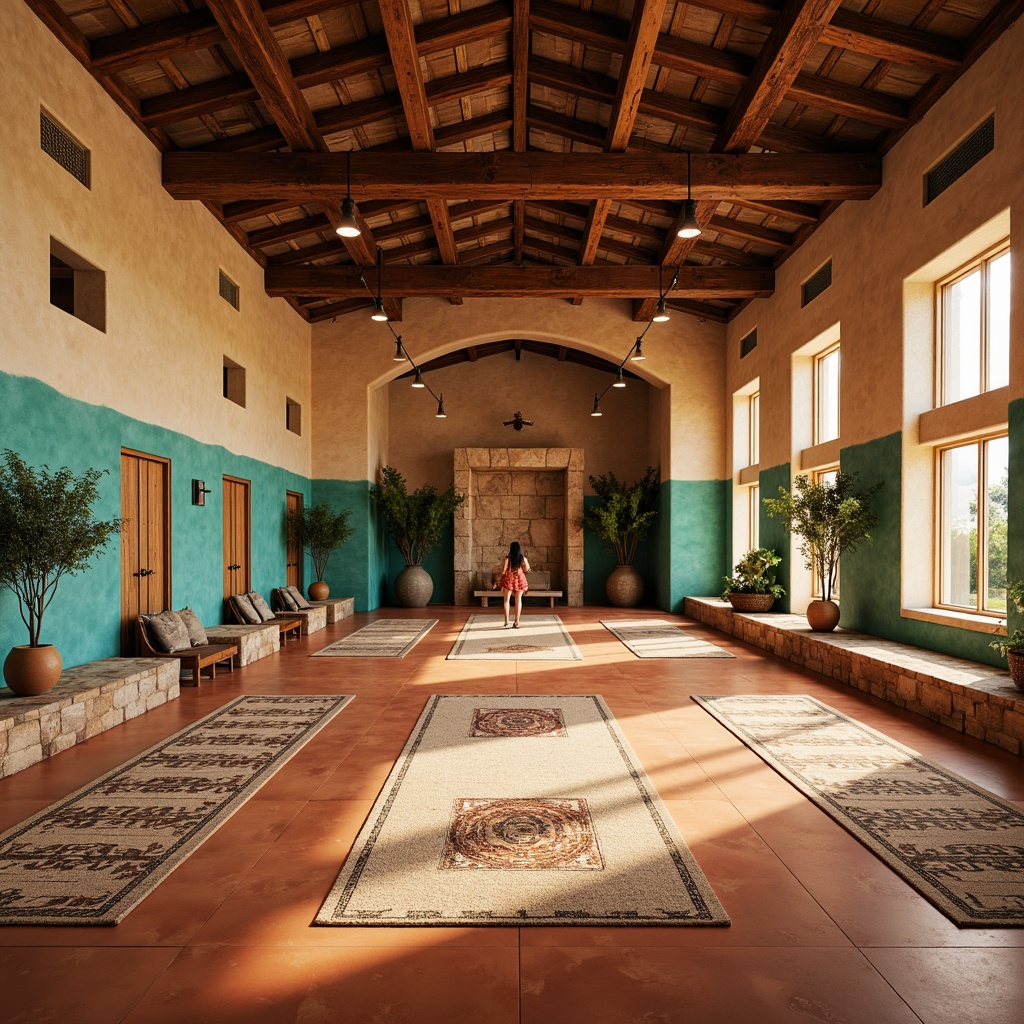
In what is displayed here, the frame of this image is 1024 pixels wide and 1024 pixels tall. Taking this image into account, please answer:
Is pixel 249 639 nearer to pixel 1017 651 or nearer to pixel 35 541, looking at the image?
pixel 35 541

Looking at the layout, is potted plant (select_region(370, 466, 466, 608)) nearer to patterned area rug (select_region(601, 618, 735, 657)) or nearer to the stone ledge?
patterned area rug (select_region(601, 618, 735, 657))

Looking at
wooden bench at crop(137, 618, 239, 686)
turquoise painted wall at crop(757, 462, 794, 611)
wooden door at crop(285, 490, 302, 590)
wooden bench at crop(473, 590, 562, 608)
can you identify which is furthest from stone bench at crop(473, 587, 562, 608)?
wooden bench at crop(137, 618, 239, 686)

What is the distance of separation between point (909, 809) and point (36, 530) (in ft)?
15.9

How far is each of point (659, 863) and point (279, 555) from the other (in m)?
9.07

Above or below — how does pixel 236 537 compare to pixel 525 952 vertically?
above

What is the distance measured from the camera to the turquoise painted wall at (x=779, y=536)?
31.2 ft

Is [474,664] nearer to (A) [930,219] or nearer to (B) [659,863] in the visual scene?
(B) [659,863]

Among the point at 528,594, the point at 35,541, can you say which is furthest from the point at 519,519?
the point at 35,541

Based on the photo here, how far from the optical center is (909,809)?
3404mm

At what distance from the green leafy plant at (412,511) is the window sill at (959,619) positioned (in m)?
8.41

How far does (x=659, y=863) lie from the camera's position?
2.85 metres

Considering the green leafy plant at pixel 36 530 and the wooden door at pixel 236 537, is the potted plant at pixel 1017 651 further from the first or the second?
the wooden door at pixel 236 537

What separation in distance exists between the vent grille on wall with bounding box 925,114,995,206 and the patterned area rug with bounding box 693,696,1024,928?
428 cm

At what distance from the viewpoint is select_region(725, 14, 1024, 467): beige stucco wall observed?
5270mm
